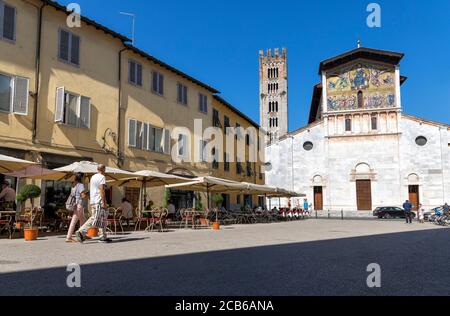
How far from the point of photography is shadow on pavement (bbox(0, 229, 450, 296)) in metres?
4.46

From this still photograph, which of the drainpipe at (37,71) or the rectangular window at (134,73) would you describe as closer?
the drainpipe at (37,71)

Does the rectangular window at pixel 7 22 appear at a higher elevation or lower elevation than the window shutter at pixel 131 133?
higher

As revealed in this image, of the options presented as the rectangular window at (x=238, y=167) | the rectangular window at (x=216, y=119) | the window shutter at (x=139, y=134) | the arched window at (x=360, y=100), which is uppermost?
the arched window at (x=360, y=100)

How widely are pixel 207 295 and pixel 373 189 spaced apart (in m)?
44.2

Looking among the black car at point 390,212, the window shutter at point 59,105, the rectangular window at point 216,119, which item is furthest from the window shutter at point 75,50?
the black car at point 390,212

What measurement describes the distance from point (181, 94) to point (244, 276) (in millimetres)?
21063

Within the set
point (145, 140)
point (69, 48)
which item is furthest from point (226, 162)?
point (69, 48)

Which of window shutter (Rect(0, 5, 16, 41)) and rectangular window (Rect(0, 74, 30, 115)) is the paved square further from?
window shutter (Rect(0, 5, 16, 41))

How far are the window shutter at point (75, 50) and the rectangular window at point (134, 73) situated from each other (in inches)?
131

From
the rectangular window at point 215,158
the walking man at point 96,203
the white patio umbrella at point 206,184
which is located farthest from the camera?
the rectangular window at point 215,158

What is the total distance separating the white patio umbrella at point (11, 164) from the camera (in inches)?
445

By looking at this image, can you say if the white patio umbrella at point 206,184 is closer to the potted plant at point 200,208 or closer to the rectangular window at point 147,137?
the potted plant at point 200,208

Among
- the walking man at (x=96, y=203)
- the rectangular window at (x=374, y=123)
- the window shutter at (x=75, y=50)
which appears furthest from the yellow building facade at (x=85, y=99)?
the rectangular window at (x=374, y=123)

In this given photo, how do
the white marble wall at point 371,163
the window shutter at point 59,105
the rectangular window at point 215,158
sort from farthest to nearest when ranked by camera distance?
the white marble wall at point 371,163
the rectangular window at point 215,158
the window shutter at point 59,105
